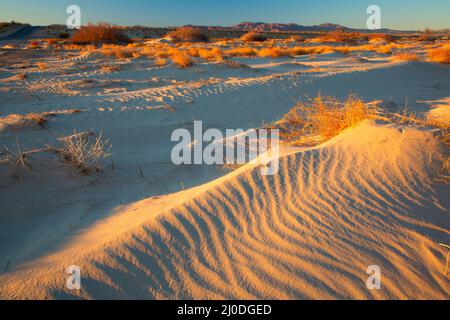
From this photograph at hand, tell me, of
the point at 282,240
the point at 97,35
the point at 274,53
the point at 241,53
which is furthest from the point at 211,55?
the point at 97,35

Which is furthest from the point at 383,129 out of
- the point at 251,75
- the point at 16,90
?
the point at 16,90

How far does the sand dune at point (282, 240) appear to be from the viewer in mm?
1857

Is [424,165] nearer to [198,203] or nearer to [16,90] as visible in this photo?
[198,203]

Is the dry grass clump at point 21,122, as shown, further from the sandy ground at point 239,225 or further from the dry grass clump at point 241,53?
the dry grass clump at point 241,53

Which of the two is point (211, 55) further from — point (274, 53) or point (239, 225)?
point (239, 225)

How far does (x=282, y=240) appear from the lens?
2158mm

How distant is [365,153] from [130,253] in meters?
2.25

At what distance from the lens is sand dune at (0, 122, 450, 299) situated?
186cm

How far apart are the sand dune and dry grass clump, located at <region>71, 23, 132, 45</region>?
1002 inches

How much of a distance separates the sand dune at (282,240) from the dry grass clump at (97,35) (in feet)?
83.5
